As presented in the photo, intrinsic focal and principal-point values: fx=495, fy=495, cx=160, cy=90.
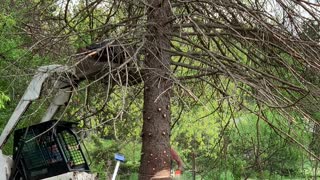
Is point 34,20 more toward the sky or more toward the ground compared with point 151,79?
more toward the sky

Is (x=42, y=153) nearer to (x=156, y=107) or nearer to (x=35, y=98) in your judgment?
(x=35, y=98)

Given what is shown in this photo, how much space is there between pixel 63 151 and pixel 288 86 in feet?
9.79

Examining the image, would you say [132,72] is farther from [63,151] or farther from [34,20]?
[34,20]

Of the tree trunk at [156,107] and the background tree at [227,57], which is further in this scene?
the tree trunk at [156,107]

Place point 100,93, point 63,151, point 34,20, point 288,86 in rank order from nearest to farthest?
point 288,86
point 63,151
point 100,93
point 34,20

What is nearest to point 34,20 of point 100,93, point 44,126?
point 100,93

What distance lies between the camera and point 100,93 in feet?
26.9

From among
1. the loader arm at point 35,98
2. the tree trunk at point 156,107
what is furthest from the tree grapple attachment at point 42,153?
the tree trunk at point 156,107

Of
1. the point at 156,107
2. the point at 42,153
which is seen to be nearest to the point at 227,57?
the point at 156,107

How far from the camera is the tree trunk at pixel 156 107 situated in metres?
6.21

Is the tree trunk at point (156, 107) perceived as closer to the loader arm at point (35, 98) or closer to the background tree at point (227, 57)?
A: the background tree at point (227, 57)

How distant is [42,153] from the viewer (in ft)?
21.4

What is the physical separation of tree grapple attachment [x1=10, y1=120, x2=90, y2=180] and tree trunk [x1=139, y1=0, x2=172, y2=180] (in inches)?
37.4

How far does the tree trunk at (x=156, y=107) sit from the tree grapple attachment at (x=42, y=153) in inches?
37.4
